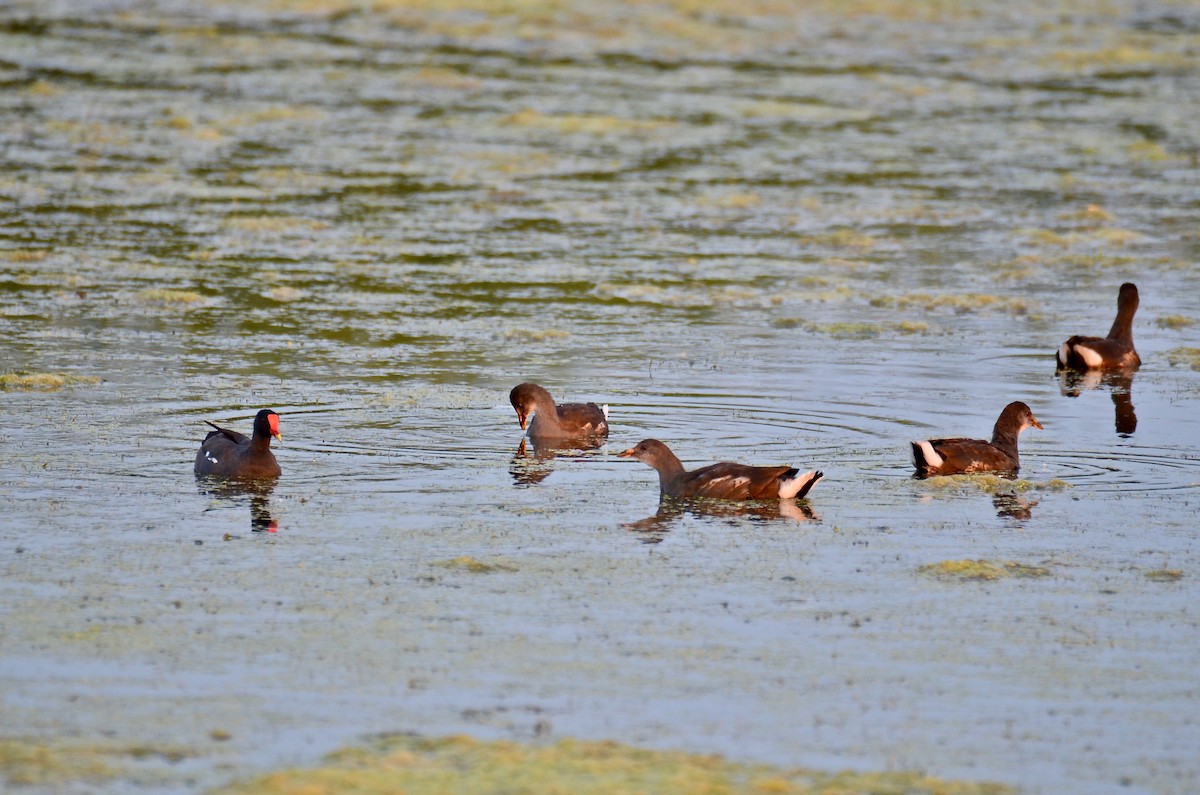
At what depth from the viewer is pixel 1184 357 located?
581 inches

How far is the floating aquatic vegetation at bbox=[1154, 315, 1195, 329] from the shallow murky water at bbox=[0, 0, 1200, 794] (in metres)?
0.04

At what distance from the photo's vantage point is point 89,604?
8.11 m

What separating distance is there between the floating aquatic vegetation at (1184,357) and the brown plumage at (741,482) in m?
5.45

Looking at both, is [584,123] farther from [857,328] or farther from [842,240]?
[857,328]

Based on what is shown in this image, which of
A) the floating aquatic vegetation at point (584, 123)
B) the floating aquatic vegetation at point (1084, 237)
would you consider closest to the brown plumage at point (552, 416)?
the floating aquatic vegetation at point (1084, 237)

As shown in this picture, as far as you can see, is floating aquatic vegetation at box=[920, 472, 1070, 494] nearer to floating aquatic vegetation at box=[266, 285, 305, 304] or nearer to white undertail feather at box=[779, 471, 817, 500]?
white undertail feather at box=[779, 471, 817, 500]

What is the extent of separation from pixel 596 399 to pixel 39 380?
3885 millimetres

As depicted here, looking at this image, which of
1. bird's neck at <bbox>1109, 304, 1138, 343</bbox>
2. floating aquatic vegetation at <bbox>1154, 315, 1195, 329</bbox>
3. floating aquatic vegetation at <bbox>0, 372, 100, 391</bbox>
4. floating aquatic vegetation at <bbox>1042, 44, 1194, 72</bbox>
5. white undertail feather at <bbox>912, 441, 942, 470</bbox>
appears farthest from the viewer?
floating aquatic vegetation at <bbox>1042, 44, 1194, 72</bbox>

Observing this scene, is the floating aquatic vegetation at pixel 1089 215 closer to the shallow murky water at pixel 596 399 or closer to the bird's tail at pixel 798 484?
the shallow murky water at pixel 596 399

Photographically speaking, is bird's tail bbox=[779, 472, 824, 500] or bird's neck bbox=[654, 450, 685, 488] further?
bird's neck bbox=[654, 450, 685, 488]

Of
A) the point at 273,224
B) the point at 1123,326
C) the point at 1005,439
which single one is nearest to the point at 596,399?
the point at 1005,439

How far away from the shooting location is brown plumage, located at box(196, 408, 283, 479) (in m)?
10.5

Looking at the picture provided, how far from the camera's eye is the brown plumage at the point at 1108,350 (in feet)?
46.3

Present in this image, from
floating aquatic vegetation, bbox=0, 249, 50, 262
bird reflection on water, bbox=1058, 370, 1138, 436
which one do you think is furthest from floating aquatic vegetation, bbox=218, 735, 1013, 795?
floating aquatic vegetation, bbox=0, 249, 50, 262
